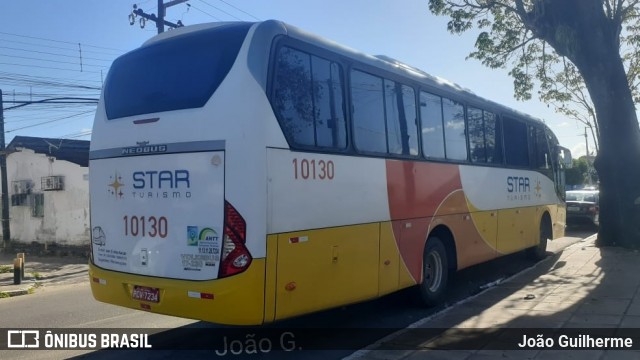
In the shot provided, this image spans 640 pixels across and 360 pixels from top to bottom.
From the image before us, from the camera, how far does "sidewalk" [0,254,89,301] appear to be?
1259cm

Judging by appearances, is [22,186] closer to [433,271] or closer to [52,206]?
[52,206]

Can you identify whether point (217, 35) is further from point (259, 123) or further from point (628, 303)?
point (628, 303)

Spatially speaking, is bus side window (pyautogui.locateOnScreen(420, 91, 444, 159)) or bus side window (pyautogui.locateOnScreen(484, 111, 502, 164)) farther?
bus side window (pyautogui.locateOnScreen(484, 111, 502, 164))

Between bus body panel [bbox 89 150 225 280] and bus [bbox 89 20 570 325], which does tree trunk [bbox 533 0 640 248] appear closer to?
bus [bbox 89 20 570 325]

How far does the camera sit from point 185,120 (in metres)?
5.38

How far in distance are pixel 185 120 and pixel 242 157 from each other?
0.82 metres

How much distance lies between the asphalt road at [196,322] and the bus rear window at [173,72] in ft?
9.07

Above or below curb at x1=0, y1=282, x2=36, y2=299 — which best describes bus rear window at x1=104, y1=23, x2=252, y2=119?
above

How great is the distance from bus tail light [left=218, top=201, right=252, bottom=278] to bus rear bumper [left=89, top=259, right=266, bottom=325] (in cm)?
7

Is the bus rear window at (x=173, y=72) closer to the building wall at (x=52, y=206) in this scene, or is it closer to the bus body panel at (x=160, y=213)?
the bus body panel at (x=160, y=213)

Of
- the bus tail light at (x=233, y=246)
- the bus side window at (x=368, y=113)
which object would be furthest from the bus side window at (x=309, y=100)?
the bus tail light at (x=233, y=246)

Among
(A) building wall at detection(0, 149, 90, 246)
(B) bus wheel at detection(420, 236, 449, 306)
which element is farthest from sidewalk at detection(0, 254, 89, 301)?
(B) bus wheel at detection(420, 236, 449, 306)

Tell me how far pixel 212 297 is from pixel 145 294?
3.15 ft

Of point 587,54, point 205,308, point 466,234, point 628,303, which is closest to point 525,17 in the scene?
point 587,54
